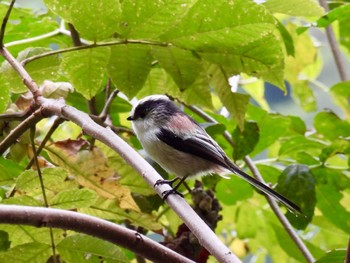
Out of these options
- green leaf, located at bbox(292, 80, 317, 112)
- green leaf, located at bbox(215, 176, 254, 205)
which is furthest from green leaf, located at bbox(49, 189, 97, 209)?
green leaf, located at bbox(292, 80, 317, 112)

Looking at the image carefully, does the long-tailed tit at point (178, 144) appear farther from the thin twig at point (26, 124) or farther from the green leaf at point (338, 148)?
the thin twig at point (26, 124)

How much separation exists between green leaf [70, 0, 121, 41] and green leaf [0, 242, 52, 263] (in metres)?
0.50

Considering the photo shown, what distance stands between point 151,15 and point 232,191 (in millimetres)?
781

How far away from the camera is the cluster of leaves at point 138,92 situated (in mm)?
1557

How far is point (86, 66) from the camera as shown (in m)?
1.68

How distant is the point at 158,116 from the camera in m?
2.04

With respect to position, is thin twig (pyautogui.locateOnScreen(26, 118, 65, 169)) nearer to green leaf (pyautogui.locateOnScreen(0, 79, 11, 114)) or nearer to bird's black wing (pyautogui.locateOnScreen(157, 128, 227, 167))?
green leaf (pyautogui.locateOnScreen(0, 79, 11, 114))

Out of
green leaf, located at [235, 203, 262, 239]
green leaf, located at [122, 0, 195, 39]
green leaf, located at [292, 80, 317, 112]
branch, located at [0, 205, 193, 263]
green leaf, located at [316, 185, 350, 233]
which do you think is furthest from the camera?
green leaf, located at [292, 80, 317, 112]

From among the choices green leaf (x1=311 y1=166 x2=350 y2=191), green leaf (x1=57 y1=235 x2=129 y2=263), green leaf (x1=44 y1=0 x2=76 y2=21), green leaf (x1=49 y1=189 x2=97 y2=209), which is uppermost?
green leaf (x1=44 y1=0 x2=76 y2=21)

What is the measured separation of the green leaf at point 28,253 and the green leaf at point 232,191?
83 cm

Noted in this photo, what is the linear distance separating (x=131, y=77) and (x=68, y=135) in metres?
0.80

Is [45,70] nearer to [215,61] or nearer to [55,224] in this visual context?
[215,61]

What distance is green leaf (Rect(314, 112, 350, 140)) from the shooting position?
2152 millimetres

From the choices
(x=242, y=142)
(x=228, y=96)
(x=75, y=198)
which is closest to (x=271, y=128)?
(x=242, y=142)
